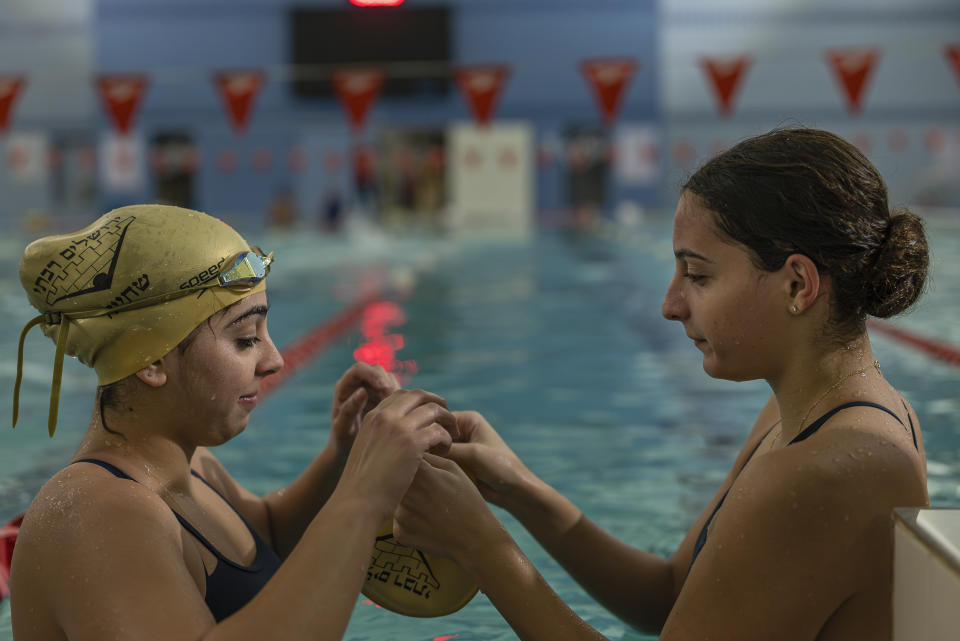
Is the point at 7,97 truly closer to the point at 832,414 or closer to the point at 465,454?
the point at 465,454

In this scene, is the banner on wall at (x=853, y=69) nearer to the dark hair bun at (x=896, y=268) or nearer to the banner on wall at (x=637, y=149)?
the banner on wall at (x=637, y=149)

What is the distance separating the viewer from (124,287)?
1.50 meters

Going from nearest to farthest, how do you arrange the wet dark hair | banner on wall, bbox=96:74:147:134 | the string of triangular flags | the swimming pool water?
the wet dark hair → the swimming pool water → the string of triangular flags → banner on wall, bbox=96:74:147:134

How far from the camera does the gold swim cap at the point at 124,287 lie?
149 cm

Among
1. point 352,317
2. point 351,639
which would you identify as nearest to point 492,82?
point 352,317

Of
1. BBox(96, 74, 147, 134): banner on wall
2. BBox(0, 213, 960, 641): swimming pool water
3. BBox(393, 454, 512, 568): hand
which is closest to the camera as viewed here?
BBox(393, 454, 512, 568): hand

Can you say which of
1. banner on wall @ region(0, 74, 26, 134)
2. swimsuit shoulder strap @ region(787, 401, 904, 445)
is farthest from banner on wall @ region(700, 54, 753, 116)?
swimsuit shoulder strap @ region(787, 401, 904, 445)

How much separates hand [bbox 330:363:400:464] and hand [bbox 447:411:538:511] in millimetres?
150

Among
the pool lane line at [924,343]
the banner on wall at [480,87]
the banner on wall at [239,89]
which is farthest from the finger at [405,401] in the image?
the banner on wall at [480,87]

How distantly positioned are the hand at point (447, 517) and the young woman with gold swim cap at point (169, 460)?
6 centimetres

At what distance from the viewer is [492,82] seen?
14656mm

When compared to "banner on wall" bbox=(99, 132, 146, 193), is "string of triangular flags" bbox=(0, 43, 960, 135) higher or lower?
higher

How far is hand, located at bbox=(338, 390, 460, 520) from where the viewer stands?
4.66 ft

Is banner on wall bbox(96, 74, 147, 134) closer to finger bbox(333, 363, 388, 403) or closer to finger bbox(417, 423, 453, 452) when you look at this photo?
finger bbox(333, 363, 388, 403)
